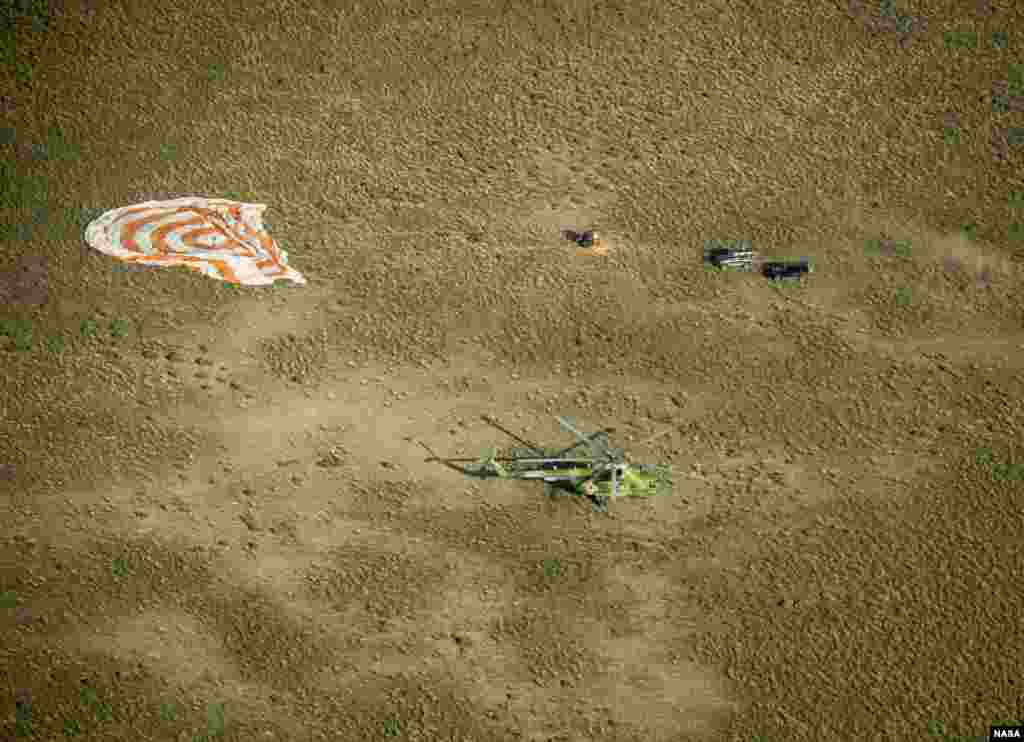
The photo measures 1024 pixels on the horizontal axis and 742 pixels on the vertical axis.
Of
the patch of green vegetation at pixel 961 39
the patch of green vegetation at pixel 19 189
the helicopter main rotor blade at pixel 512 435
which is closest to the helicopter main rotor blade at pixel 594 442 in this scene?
the helicopter main rotor blade at pixel 512 435

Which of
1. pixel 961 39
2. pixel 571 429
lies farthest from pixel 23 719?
pixel 961 39

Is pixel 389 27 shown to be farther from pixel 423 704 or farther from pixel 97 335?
pixel 423 704

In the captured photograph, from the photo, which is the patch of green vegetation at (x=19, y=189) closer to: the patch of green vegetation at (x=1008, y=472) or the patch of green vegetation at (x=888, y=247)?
the patch of green vegetation at (x=888, y=247)

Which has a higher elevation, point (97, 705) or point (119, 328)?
point (119, 328)

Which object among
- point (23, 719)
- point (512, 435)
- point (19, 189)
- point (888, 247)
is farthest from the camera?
point (19, 189)

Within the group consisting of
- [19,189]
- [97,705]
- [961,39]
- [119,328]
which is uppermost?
[961,39]

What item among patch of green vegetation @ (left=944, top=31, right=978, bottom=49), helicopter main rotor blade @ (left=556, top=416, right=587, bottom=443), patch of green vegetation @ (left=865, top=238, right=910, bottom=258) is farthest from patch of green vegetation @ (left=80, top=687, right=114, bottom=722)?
patch of green vegetation @ (left=944, top=31, right=978, bottom=49)

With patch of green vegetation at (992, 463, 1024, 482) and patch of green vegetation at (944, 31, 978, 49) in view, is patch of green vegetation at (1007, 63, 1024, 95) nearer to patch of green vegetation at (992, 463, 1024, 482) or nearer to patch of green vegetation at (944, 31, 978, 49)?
patch of green vegetation at (944, 31, 978, 49)

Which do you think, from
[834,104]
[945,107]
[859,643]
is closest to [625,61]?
[834,104]

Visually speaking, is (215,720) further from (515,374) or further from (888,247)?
(888,247)
